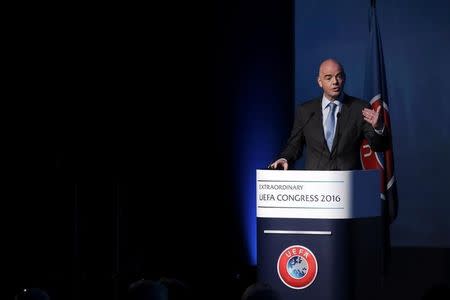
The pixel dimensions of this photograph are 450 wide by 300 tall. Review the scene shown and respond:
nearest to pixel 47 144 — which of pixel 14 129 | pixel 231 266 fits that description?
pixel 14 129

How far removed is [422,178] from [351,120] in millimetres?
1555

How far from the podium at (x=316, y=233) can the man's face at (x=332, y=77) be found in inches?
20.0

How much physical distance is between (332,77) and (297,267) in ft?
3.42

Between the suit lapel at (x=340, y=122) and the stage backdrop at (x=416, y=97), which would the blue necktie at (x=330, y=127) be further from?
the stage backdrop at (x=416, y=97)

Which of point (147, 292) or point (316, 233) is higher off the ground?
point (316, 233)

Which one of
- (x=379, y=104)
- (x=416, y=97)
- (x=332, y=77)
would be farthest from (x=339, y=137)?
(x=416, y=97)

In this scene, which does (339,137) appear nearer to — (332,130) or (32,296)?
(332,130)

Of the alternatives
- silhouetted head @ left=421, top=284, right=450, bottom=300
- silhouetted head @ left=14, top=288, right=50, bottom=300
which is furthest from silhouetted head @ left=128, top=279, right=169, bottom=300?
silhouetted head @ left=421, top=284, right=450, bottom=300

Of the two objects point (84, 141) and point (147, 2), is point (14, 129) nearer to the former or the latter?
point (84, 141)

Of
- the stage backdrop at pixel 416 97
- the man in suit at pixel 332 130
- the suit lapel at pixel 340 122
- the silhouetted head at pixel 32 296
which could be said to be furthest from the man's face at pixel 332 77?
the silhouetted head at pixel 32 296

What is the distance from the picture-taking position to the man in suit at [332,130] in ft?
16.8

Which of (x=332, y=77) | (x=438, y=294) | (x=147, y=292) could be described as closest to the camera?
(x=438, y=294)

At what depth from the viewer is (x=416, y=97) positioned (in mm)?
6605

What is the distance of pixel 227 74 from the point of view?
6.52 m
